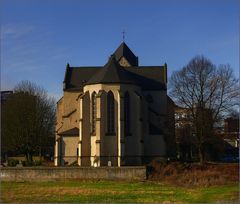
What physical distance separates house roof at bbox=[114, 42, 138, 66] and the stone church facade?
16805 millimetres

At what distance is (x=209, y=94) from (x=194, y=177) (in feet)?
56.8

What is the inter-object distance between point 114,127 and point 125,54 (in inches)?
1069

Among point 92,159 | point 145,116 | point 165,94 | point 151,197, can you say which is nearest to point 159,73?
point 165,94

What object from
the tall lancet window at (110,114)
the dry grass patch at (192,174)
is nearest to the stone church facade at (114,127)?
the tall lancet window at (110,114)

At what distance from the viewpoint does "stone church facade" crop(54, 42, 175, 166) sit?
5234 centimetres

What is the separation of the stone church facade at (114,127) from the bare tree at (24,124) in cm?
412

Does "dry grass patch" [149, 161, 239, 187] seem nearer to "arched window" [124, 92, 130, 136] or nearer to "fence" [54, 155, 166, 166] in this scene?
"fence" [54, 155, 166, 166]

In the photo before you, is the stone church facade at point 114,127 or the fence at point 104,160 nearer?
the fence at point 104,160

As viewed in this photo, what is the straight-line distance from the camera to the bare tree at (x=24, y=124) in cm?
6097

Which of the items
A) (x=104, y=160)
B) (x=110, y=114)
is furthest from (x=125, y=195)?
(x=110, y=114)

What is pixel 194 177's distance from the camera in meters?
36.9

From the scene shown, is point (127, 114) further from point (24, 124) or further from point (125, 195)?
point (125, 195)

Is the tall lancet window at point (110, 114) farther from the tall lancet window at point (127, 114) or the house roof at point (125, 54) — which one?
the house roof at point (125, 54)

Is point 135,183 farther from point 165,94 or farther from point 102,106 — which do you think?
point 165,94
